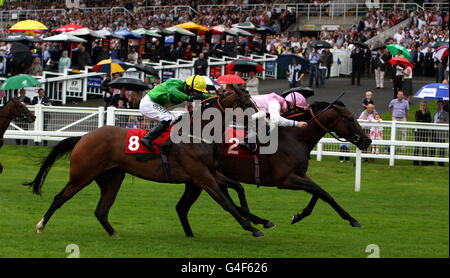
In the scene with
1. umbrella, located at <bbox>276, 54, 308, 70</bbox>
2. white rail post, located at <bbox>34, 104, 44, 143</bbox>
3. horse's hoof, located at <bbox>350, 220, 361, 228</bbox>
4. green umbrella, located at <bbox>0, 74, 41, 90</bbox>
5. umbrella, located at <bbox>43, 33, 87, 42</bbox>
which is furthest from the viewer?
umbrella, located at <bbox>43, 33, 87, 42</bbox>

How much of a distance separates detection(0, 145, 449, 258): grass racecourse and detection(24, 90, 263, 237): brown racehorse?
495 millimetres

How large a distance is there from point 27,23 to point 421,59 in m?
14.1

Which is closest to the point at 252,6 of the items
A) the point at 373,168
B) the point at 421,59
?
the point at 421,59

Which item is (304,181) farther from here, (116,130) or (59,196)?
(59,196)

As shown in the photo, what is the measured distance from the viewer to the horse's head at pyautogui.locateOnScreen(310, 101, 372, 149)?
10.0 metres

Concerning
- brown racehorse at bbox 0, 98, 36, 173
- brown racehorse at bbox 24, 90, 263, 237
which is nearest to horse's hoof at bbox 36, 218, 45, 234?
brown racehorse at bbox 24, 90, 263, 237

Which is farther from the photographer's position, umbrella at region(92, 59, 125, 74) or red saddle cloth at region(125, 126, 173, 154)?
umbrella at region(92, 59, 125, 74)

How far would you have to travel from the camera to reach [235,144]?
945 centimetres

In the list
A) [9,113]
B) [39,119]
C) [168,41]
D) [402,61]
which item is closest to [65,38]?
[168,41]

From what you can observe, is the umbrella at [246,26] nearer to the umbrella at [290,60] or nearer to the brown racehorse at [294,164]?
the umbrella at [290,60]

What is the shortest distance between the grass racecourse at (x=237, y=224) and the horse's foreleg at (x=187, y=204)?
170 mm

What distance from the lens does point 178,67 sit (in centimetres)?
2533

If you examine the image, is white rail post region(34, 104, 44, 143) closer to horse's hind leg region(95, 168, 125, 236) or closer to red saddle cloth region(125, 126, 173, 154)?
horse's hind leg region(95, 168, 125, 236)

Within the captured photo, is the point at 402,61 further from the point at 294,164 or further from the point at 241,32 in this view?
the point at 294,164
